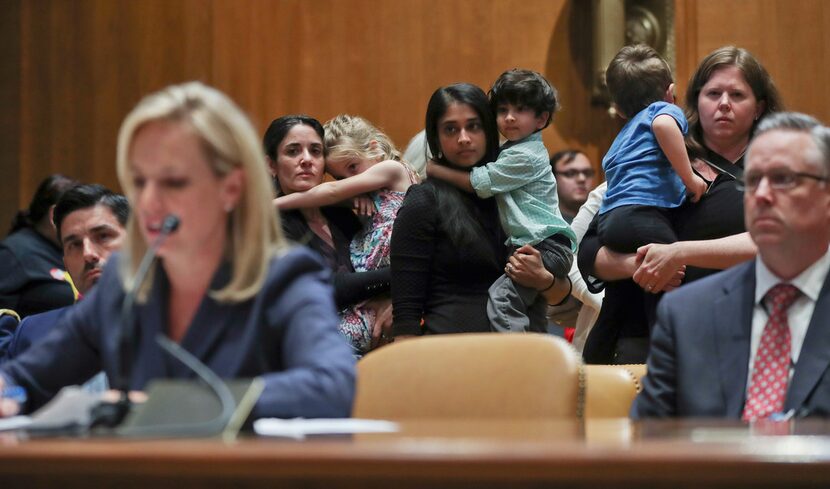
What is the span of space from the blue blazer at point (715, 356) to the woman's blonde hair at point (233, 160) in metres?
0.78

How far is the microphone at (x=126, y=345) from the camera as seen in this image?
148 cm

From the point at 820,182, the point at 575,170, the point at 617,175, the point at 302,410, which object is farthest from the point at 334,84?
the point at 302,410

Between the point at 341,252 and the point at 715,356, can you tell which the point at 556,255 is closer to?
the point at 341,252

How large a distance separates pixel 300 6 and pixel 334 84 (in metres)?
0.40

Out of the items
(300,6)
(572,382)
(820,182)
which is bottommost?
(572,382)

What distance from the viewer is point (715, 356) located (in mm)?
2135

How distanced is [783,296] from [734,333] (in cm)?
12

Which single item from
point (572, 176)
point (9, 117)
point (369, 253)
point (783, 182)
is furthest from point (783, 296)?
point (9, 117)

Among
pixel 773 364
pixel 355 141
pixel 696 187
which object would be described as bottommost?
pixel 773 364

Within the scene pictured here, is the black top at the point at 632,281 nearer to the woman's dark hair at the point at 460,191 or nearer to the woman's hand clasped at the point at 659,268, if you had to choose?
the woman's hand clasped at the point at 659,268

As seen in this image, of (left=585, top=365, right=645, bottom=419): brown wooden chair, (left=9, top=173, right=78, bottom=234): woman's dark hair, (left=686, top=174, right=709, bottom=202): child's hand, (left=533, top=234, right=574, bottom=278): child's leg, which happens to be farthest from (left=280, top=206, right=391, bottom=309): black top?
(left=9, top=173, right=78, bottom=234): woman's dark hair

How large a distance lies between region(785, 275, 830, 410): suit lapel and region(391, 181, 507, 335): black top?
1.28m

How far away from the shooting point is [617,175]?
10.6 ft

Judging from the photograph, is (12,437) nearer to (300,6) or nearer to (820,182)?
(820,182)
